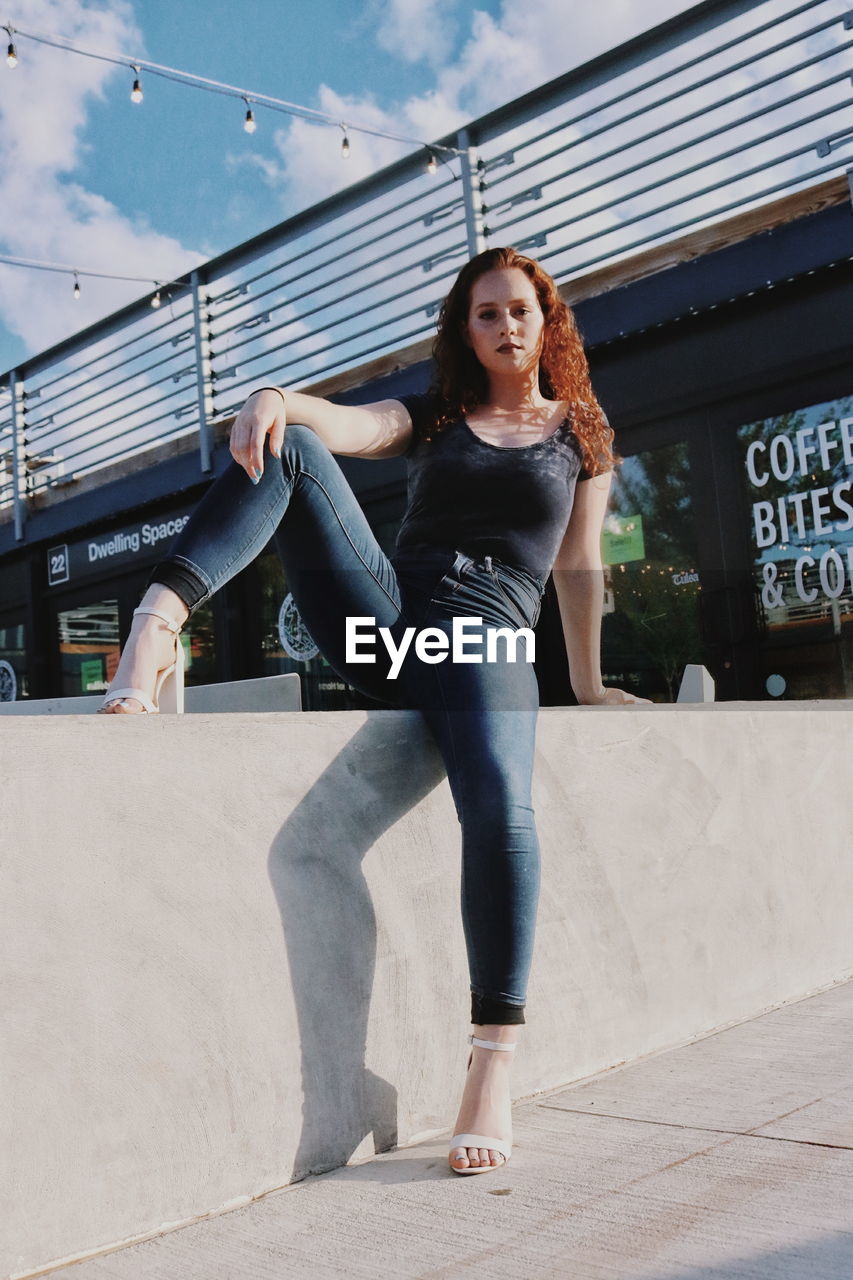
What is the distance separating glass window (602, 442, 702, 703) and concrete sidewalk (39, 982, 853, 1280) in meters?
4.34

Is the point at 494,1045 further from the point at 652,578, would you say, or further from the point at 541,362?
the point at 652,578

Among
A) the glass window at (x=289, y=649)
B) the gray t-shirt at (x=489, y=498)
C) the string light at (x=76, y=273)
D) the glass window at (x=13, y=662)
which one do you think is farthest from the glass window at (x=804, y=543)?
the glass window at (x=13, y=662)

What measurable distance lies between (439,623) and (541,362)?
749mm

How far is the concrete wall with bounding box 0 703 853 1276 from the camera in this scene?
1425 mm

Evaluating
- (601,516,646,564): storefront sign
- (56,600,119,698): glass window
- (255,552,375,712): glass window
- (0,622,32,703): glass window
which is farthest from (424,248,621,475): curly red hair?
(0,622,32,703): glass window

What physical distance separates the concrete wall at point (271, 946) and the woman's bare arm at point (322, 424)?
1.56 ft

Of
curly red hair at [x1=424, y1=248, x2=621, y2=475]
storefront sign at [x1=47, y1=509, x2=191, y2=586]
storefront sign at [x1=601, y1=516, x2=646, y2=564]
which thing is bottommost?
curly red hair at [x1=424, y1=248, x2=621, y2=475]

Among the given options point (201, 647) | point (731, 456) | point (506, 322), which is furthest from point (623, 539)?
point (506, 322)

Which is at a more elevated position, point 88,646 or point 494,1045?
point 88,646

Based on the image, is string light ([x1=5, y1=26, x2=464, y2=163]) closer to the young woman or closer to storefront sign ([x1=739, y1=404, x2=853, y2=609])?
storefront sign ([x1=739, y1=404, x2=853, y2=609])

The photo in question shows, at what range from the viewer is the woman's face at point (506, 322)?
2.38 m

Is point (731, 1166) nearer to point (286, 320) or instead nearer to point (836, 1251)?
point (836, 1251)

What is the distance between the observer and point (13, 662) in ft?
37.2

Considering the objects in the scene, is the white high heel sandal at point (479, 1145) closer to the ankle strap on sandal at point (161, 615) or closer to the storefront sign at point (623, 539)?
the ankle strap on sandal at point (161, 615)
